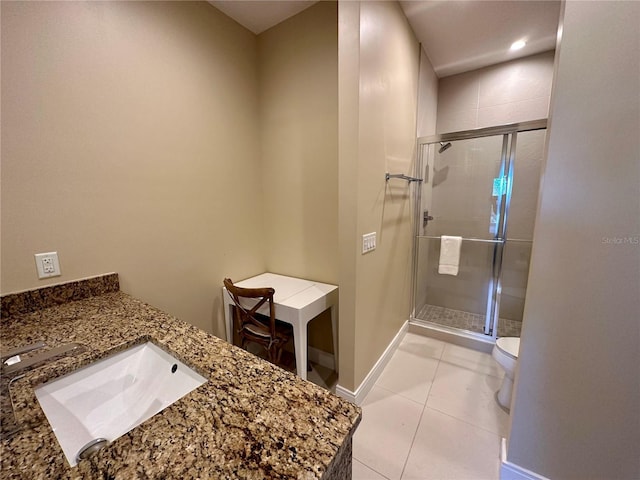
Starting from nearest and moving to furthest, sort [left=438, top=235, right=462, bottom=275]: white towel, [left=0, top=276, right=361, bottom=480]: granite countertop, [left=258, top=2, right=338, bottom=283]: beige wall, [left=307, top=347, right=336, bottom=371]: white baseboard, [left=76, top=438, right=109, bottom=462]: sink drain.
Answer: [left=0, top=276, right=361, bottom=480]: granite countertop < [left=76, top=438, right=109, bottom=462]: sink drain < [left=258, top=2, right=338, bottom=283]: beige wall < [left=307, top=347, right=336, bottom=371]: white baseboard < [left=438, top=235, right=462, bottom=275]: white towel

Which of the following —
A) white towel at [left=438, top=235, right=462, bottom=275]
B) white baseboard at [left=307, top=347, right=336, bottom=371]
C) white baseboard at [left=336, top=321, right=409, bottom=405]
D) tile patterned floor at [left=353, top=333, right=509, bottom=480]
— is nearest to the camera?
tile patterned floor at [left=353, top=333, right=509, bottom=480]

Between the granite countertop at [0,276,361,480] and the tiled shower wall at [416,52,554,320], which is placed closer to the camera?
the granite countertop at [0,276,361,480]

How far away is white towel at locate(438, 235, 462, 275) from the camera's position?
7.93 ft

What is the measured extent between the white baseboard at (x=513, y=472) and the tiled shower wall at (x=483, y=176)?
1.66 meters

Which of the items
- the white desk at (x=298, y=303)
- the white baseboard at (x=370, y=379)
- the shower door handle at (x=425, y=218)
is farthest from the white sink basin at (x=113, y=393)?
the shower door handle at (x=425, y=218)

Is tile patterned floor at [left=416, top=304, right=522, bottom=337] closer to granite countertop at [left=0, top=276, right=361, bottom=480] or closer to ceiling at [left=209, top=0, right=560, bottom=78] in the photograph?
granite countertop at [left=0, top=276, right=361, bottom=480]

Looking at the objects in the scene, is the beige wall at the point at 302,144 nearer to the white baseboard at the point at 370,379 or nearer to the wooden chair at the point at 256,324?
the white baseboard at the point at 370,379

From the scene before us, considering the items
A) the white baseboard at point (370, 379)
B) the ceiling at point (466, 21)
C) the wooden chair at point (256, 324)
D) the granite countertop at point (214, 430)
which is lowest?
the white baseboard at point (370, 379)

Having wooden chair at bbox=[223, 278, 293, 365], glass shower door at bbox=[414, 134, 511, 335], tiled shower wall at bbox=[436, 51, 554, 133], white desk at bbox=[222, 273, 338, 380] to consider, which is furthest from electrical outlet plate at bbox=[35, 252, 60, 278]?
tiled shower wall at bbox=[436, 51, 554, 133]

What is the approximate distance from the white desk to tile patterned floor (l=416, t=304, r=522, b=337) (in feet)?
4.32

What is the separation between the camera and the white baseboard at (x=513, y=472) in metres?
1.14

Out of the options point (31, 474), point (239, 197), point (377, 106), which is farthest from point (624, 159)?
point (239, 197)

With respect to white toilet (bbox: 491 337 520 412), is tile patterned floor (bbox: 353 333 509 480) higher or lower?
lower

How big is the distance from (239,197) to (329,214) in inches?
28.5
